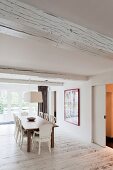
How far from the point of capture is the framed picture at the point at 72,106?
659 centimetres

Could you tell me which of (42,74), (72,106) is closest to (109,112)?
(72,106)

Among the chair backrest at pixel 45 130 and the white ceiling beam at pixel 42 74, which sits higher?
the white ceiling beam at pixel 42 74

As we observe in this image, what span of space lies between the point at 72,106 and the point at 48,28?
18.8 feet

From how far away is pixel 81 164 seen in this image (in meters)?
3.83

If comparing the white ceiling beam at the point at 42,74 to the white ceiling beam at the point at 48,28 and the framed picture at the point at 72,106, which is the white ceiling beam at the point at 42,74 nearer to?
the framed picture at the point at 72,106

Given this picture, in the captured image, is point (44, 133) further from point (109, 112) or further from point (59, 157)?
point (109, 112)

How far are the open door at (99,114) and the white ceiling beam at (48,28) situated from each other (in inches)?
136

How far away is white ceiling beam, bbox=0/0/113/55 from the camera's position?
1.32 m

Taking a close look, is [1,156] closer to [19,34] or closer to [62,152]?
[62,152]

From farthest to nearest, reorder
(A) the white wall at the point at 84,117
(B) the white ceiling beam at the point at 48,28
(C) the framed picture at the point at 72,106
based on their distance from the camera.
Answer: (C) the framed picture at the point at 72,106
(A) the white wall at the point at 84,117
(B) the white ceiling beam at the point at 48,28

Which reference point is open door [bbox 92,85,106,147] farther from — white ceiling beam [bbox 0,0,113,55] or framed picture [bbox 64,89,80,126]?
white ceiling beam [bbox 0,0,113,55]

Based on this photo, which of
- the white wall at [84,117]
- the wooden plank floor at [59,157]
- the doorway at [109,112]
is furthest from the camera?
the doorway at [109,112]

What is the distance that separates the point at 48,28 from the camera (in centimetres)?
151

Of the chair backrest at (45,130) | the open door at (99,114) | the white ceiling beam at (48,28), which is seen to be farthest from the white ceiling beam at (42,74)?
the white ceiling beam at (48,28)
